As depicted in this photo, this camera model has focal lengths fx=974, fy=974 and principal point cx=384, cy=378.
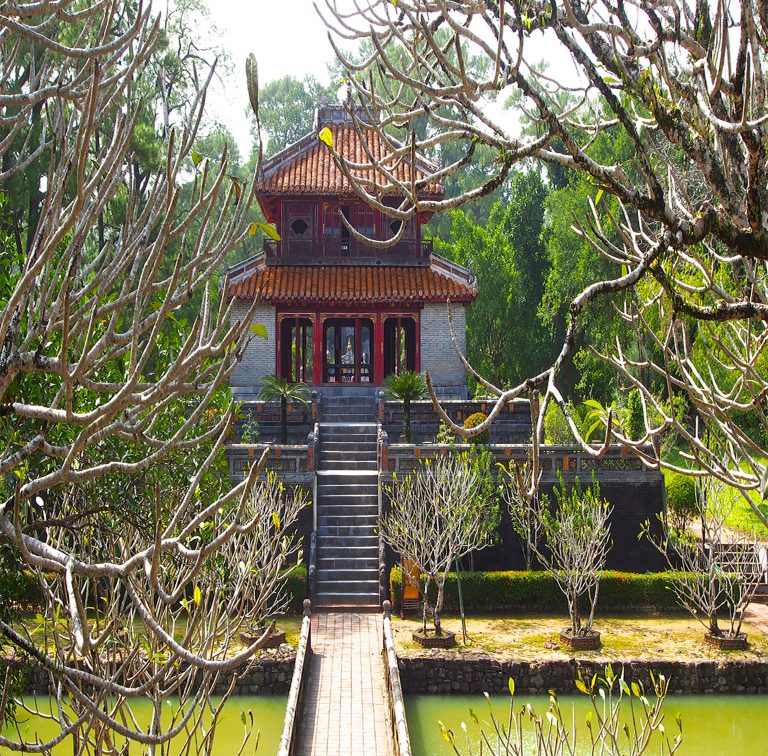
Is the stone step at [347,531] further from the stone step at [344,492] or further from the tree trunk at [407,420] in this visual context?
the tree trunk at [407,420]

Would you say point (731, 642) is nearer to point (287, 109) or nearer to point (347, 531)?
point (347, 531)

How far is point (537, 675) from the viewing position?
15352mm

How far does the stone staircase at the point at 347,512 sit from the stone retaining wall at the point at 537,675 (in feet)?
9.33

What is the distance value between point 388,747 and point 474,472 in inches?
278

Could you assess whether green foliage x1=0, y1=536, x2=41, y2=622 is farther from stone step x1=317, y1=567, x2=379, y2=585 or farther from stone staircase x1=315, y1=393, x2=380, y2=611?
stone step x1=317, y1=567, x2=379, y2=585

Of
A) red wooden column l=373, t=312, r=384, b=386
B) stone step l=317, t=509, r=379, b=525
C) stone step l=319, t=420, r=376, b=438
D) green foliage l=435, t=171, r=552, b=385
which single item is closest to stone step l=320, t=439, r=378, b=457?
stone step l=319, t=420, r=376, b=438

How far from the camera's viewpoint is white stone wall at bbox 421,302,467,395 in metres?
→ 25.6

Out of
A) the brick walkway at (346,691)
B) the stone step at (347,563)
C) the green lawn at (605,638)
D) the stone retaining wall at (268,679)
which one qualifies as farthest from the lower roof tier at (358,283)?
the stone retaining wall at (268,679)

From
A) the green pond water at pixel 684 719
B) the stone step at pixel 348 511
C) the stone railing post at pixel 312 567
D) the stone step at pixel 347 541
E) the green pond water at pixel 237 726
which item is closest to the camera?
the green pond water at pixel 237 726

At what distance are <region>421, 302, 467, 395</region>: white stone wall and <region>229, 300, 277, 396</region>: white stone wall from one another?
4012mm

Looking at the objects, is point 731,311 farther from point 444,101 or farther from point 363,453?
point 363,453

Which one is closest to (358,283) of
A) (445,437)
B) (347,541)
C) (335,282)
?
(335,282)

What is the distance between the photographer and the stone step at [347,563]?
19.1m

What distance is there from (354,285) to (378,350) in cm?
184
